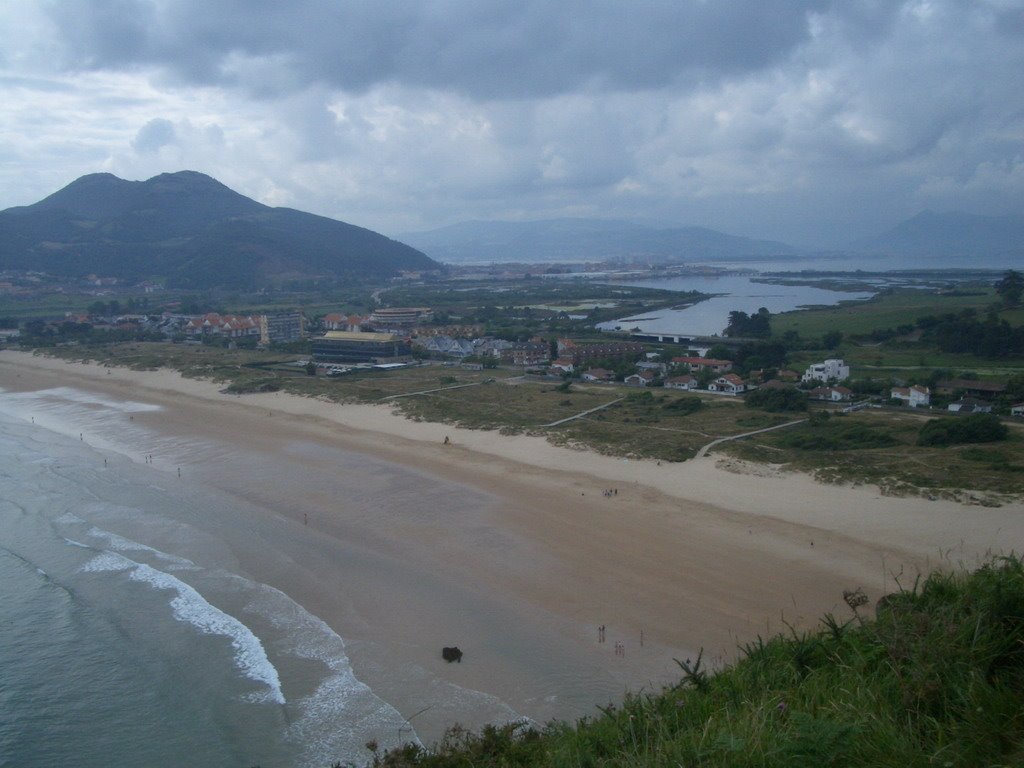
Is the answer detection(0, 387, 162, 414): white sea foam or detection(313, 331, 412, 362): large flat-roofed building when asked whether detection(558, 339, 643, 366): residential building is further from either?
detection(0, 387, 162, 414): white sea foam

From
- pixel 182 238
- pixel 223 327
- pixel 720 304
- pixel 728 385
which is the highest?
pixel 182 238

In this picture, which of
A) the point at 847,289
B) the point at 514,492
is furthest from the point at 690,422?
the point at 847,289

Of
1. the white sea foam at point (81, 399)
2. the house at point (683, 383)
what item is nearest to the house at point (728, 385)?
the house at point (683, 383)

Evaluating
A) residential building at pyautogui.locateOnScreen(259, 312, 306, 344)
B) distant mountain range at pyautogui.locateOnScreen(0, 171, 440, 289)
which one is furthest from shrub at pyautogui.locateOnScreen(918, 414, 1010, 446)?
distant mountain range at pyautogui.locateOnScreen(0, 171, 440, 289)

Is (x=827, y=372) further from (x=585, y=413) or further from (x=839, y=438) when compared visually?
(x=839, y=438)

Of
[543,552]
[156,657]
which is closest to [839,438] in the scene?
[543,552]

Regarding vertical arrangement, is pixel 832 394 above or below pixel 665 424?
above

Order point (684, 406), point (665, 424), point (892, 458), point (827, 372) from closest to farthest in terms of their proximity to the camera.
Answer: point (892, 458) < point (665, 424) < point (684, 406) < point (827, 372)

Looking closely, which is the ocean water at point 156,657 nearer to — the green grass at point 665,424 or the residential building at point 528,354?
the green grass at point 665,424
